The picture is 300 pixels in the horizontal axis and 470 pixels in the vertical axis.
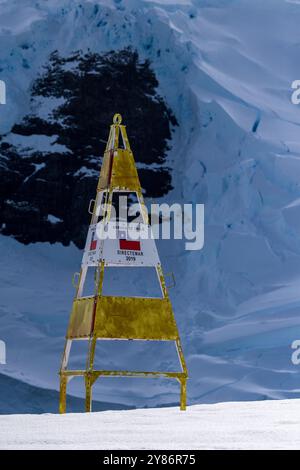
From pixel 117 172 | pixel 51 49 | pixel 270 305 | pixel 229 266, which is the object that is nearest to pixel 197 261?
pixel 229 266

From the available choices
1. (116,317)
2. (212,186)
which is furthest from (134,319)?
(212,186)

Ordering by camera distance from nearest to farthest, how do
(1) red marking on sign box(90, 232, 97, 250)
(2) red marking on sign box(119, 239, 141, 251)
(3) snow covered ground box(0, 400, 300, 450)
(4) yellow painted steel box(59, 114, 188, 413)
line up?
(3) snow covered ground box(0, 400, 300, 450) < (4) yellow painted steel box(59, 114, 188, 413) < (2) red marking on sign box(119, 239, 141, 251) < (1) red marking on sign box(90, 232, 97, 250)

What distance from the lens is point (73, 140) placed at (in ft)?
88.1

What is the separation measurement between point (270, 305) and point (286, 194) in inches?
135

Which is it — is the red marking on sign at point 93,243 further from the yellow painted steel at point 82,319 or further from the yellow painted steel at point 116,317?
the yellow painted steel at point 82,319

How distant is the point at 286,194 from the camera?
922 inches

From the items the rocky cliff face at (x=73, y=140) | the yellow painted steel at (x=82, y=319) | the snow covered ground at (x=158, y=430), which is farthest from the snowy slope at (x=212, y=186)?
the snow covered ground at (x=158, y=430)

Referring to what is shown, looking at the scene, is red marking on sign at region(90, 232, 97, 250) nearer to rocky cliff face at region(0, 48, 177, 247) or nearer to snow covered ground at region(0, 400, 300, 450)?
snow covered ground at region(0, 400, 300, 450)

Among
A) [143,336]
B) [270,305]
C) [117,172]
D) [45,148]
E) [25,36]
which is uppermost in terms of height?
[25,36]

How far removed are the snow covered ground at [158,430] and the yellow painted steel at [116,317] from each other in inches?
20.9

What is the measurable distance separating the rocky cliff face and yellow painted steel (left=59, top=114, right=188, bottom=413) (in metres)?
16.6

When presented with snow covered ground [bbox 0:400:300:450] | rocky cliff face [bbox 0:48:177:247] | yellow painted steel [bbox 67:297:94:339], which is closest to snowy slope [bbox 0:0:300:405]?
rocky cliff face [bbox 0:48:177:247]

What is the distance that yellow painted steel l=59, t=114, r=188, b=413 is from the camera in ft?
26.9
